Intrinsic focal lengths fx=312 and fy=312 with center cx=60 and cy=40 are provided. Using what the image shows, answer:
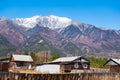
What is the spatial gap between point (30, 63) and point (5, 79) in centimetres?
7757

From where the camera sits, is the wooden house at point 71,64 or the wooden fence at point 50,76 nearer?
the wooden fence at point 50,76

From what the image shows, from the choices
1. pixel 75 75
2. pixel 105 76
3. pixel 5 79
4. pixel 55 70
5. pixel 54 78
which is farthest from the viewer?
pixel 55 70

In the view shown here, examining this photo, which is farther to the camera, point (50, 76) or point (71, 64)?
point (71, 64)

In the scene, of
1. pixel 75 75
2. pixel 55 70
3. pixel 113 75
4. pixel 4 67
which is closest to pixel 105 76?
pixel 113 75

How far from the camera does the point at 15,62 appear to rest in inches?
3939

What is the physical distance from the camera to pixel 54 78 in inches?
1155

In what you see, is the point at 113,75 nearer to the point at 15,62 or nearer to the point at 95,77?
the point at 95,77

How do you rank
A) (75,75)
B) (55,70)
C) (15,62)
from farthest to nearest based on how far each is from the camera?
(15,62) < (55,70) < (75,75)

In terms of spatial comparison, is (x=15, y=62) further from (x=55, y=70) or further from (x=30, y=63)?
(x=55, y=70)

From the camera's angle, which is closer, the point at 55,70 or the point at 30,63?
the point at 55,70

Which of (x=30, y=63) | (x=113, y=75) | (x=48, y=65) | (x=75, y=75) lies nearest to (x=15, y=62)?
(x=30, y=63)

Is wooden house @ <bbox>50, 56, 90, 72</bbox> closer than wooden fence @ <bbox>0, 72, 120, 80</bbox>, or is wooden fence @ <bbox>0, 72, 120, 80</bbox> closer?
wooden fence @ <bbox>0, 72, 120, 80</bbox>

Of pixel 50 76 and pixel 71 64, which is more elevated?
pixel 71 64

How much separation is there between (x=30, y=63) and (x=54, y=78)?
246 ft
